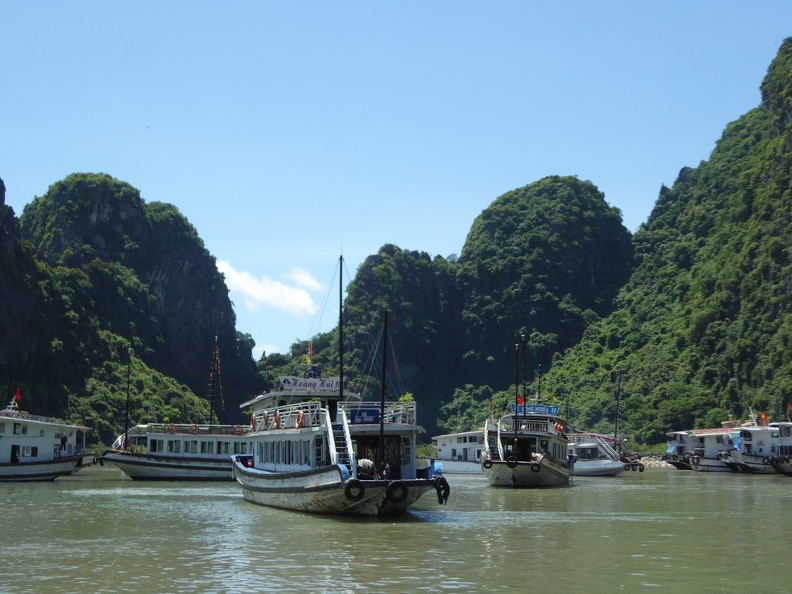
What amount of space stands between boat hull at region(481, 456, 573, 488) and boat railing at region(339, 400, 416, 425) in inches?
651

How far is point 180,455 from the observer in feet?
214

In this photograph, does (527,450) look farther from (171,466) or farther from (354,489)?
(354,489)

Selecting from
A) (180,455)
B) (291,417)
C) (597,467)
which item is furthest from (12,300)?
(291,417)

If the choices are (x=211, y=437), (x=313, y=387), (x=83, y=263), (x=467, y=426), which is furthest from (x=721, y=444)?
(x=83, y=263)

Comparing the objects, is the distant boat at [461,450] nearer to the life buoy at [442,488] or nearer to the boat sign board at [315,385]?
the boat sign board at [315,385]

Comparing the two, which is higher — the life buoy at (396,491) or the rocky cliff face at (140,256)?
the rocky cliff face at (140,256)

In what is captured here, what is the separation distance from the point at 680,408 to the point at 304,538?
100 metres

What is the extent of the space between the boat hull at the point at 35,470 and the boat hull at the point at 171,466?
3.36 m

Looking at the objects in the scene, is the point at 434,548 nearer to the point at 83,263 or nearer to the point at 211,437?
the point at 211,437

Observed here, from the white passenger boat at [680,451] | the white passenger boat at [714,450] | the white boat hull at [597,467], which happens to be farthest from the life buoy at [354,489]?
the white passenger boat at [680,451]

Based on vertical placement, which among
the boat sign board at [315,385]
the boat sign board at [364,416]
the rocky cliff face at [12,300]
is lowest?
the boat sign board at [364,416]

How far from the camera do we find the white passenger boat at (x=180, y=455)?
64.6 m

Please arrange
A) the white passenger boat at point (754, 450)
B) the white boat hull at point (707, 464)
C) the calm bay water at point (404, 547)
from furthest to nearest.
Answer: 1. the white boat hull at point (707, 464)
2. the white passenger boat at point (754, 450)
3. the calm bay water at point (404, 547)

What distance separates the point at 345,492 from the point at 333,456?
6.03 feet
